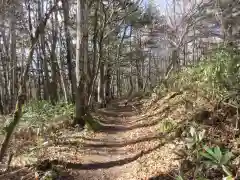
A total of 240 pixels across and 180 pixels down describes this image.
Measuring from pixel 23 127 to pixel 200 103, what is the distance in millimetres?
5468

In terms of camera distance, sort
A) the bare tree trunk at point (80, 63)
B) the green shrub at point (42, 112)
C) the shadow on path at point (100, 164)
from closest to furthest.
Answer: the shadow on path at point (100, 164) → the green shrub at point (42, 112) → the bare tree trunk at point (80, 63)

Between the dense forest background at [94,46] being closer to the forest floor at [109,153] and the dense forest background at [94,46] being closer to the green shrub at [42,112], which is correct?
the green shrub at [42,112]

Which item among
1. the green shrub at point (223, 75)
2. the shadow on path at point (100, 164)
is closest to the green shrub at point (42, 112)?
the shadow on path at point (100, 164)

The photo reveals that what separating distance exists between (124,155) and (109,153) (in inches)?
22.3

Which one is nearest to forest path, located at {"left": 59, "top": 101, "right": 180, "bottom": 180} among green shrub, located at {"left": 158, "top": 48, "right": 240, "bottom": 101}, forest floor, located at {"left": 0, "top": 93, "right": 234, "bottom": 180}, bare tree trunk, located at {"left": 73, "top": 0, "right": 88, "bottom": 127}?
forest floor, located at {"left": 0, "top": 93, "right": 234, "bottom": 180}

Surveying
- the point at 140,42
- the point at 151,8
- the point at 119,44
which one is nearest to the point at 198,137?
the point at 119,44

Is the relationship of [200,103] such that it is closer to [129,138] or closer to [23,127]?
[129,138]

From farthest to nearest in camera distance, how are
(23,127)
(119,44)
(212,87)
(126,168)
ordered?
1. (119,44)
2. (23,127)
3. (212,87)
4. (126,168)

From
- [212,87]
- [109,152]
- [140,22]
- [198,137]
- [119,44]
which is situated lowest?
[109,152]

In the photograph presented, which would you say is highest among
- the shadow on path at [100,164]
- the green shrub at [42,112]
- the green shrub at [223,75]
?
the green shrub at [223,75]

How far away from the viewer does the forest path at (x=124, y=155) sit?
24.5 feet

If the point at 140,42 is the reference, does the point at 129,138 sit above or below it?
below

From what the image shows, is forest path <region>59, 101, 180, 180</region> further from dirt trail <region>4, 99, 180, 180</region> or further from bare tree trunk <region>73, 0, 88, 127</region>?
bare tree trunk <region>73, 0, 88, 127</region>

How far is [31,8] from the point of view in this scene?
68.0 feet
